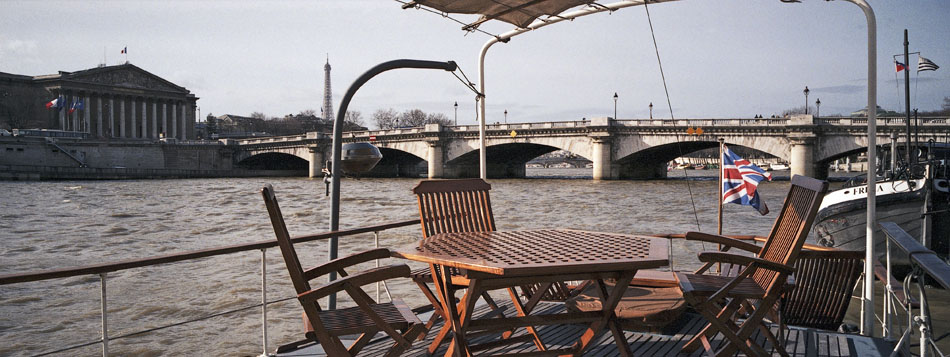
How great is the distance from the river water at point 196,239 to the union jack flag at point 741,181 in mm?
1072

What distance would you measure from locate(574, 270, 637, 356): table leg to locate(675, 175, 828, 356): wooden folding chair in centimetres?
32

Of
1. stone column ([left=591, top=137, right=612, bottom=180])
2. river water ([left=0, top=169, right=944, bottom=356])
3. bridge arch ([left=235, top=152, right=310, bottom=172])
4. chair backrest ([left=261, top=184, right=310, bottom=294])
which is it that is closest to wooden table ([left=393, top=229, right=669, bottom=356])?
chair backrest ([left=261, top=184, right=310, bottom=294])

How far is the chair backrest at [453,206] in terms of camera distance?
13.8 feet

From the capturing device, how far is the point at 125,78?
84125mm

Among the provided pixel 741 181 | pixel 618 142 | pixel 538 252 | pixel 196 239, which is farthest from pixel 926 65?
pixel 618 142

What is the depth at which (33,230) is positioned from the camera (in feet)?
Result: 70.3

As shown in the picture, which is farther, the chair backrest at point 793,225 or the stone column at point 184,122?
the stone column at point 184,122

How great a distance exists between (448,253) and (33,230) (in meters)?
22.9

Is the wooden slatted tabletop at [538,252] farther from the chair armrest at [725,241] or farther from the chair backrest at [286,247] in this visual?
the chair backrest at [286,247]

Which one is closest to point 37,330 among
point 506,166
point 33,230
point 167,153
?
point 33,230

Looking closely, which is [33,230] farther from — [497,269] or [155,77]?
[155,77]

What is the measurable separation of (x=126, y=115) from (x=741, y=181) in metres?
91.5

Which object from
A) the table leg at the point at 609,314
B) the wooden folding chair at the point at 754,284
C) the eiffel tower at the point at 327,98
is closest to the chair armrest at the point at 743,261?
the wooden folding chair at the point at 754,284

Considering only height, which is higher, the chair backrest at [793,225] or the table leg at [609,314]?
the chair backrest at [793,225]
